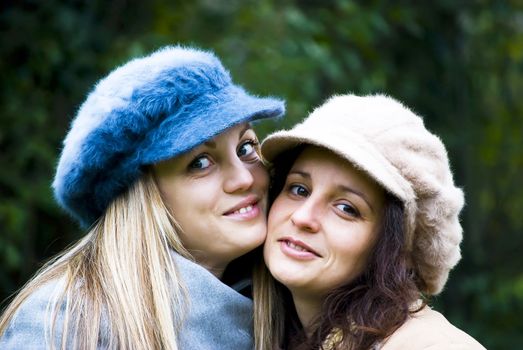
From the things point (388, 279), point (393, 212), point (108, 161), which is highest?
point (108, 161)

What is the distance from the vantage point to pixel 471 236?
797 centimetres

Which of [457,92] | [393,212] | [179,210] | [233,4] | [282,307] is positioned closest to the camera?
[393,212]

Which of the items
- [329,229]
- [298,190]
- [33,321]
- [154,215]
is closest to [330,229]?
[329,229]

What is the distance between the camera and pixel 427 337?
114 inches

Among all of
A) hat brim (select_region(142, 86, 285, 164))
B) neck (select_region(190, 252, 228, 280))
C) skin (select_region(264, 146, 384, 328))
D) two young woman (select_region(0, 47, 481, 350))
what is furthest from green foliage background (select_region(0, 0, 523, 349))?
skin (select_region(264, 146, 384, 328))

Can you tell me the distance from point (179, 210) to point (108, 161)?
1.04ft

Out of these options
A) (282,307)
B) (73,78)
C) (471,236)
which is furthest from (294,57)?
(471,236)

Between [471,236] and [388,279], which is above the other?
[388,279]

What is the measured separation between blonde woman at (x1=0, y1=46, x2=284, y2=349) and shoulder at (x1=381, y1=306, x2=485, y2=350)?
584 mm

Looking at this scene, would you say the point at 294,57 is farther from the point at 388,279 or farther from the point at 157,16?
the point at 388,279

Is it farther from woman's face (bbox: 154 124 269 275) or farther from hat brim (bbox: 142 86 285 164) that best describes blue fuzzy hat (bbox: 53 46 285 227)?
woman's face (bbox: 154 124 269 275)

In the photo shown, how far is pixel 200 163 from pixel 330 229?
1.61 ft

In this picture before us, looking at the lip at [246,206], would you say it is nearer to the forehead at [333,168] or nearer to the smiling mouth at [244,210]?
the smiling mouth at [244,210]

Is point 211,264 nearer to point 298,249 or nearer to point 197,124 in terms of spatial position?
point 298,249
